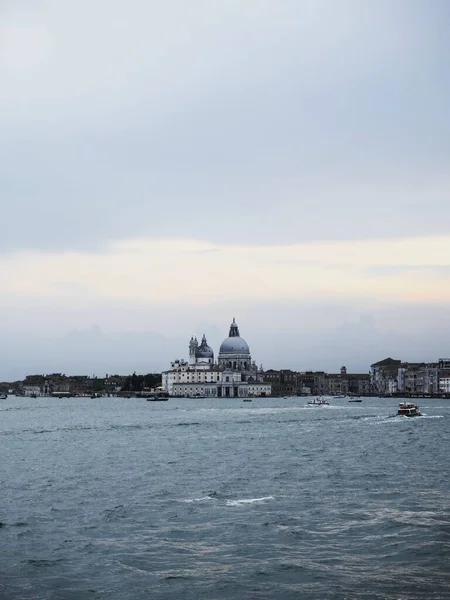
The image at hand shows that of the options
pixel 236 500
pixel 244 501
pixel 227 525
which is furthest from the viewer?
pixel 236 500

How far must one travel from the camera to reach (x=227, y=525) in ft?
70.6

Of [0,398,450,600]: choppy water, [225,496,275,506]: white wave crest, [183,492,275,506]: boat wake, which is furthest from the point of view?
[183,492,275,506]: boat wake

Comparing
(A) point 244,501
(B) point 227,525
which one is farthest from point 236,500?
(B) point 227,525

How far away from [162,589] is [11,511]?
30.9 ft

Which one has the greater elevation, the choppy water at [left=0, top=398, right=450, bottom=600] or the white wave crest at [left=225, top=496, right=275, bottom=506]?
the white wave crest at [left=225, top=496, right=275, bottom=506]

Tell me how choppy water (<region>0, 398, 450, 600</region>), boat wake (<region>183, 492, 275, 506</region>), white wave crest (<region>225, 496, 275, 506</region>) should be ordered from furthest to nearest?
boat wake (<region>183, 492, 275, 506</region>), white wave crest (<region>225, 496, 275, 506</region>), choppy water (<region>0, 398, 450, 600</region>)

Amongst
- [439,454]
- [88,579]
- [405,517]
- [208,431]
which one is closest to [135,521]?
[88,579]

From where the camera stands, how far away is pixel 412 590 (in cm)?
1591

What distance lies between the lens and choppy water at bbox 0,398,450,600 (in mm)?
16516

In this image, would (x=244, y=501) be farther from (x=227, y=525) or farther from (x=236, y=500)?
(x=227, y=525)

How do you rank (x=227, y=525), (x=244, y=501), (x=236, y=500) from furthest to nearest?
Result: (x=236, y=500), (x=244, y=501), (x=227, y=525)

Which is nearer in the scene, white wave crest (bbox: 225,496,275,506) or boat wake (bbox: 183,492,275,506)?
white wave crest (bbox: 225,496,275,506)

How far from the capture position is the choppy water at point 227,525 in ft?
54.2

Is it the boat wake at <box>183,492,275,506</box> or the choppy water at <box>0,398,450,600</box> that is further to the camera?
the boat wake at <box>183,492,275,506</box>
